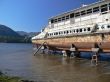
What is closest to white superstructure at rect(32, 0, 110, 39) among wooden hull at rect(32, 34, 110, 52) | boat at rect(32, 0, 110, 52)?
boat at rect(32, 0, 110, 52)

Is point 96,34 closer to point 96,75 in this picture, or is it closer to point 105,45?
point 105,45

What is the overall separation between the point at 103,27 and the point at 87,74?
8.24 meters

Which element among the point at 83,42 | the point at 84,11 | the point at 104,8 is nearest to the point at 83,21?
the point at 84,11

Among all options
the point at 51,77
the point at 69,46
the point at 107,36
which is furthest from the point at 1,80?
the point at 69,46

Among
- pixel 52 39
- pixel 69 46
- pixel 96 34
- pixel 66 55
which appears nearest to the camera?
pixel 96 34

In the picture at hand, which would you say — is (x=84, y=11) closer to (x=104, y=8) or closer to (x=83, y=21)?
(x=83, y=21)

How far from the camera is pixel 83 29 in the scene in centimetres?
3319

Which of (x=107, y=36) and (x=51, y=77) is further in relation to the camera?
(x=107, y=36)

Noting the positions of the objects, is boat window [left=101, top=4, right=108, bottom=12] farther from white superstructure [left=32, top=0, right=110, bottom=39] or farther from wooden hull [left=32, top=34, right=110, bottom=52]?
wooden hull [left=32, top=34, right=110, bottom=52]

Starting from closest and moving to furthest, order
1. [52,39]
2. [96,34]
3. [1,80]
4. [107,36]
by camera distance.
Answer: [1,80] → [107,36] → [96,34] → [52,39]

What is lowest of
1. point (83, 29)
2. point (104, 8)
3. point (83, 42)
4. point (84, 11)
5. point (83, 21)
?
point (83, 42)

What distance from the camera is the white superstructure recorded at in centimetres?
2875

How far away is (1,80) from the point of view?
16.4 meters

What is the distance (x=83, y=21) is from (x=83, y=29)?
118 cm
